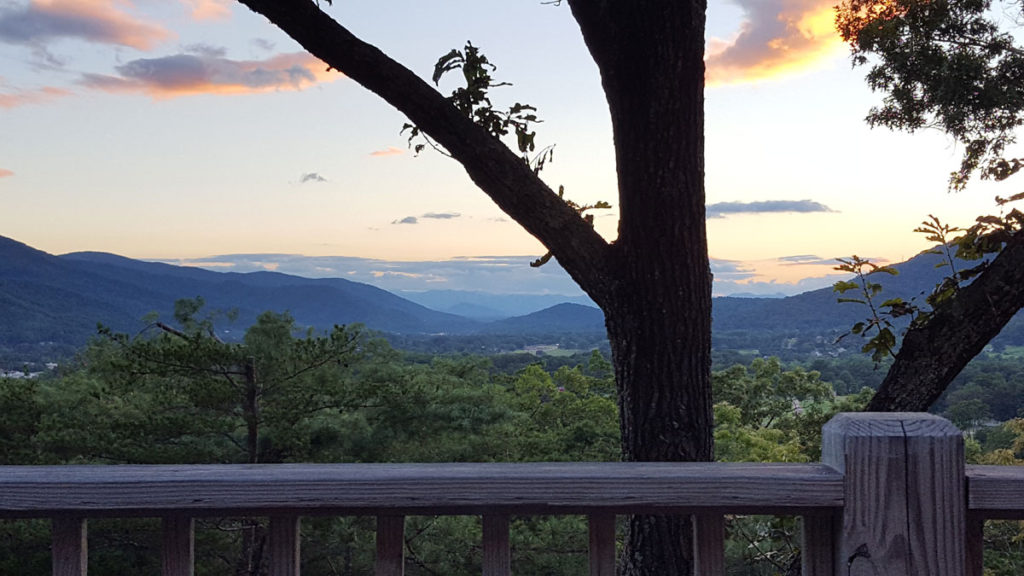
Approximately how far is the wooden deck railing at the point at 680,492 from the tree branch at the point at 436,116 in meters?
1.07

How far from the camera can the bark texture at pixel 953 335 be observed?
2273mm

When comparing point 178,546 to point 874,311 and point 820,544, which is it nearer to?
point 820,544

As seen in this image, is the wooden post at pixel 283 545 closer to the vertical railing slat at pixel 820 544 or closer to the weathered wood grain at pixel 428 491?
the weathered wood grain at pixel 428 491

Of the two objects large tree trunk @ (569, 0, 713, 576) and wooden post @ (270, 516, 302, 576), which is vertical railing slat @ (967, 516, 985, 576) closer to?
wooden post @ (270, 516, 302, 576)

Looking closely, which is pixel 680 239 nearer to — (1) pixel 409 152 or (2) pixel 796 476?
(1) pixel 409 152

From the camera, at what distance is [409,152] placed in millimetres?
2117

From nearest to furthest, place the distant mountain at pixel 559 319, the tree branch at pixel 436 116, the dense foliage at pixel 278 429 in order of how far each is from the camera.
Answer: the tree branch at pixel 436 116
the dense foliage at pixel 278 429
the distant mountain at pixel 559 319

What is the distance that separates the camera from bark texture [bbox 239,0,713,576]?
190 cm

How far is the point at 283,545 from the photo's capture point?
0.97 meters

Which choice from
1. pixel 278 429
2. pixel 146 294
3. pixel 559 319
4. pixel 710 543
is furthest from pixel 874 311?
pixel 146 294

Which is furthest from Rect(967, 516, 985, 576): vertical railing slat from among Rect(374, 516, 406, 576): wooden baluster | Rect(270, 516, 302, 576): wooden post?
Rect(270, 516, 302, 576): wooden post

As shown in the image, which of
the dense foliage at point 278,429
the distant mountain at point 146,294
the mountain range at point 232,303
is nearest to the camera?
the dense foliage at point 278,429

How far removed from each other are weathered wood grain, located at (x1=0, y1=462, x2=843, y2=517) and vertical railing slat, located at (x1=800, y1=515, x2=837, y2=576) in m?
0.06

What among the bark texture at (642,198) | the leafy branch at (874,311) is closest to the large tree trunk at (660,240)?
the bark texture at (642,198)
